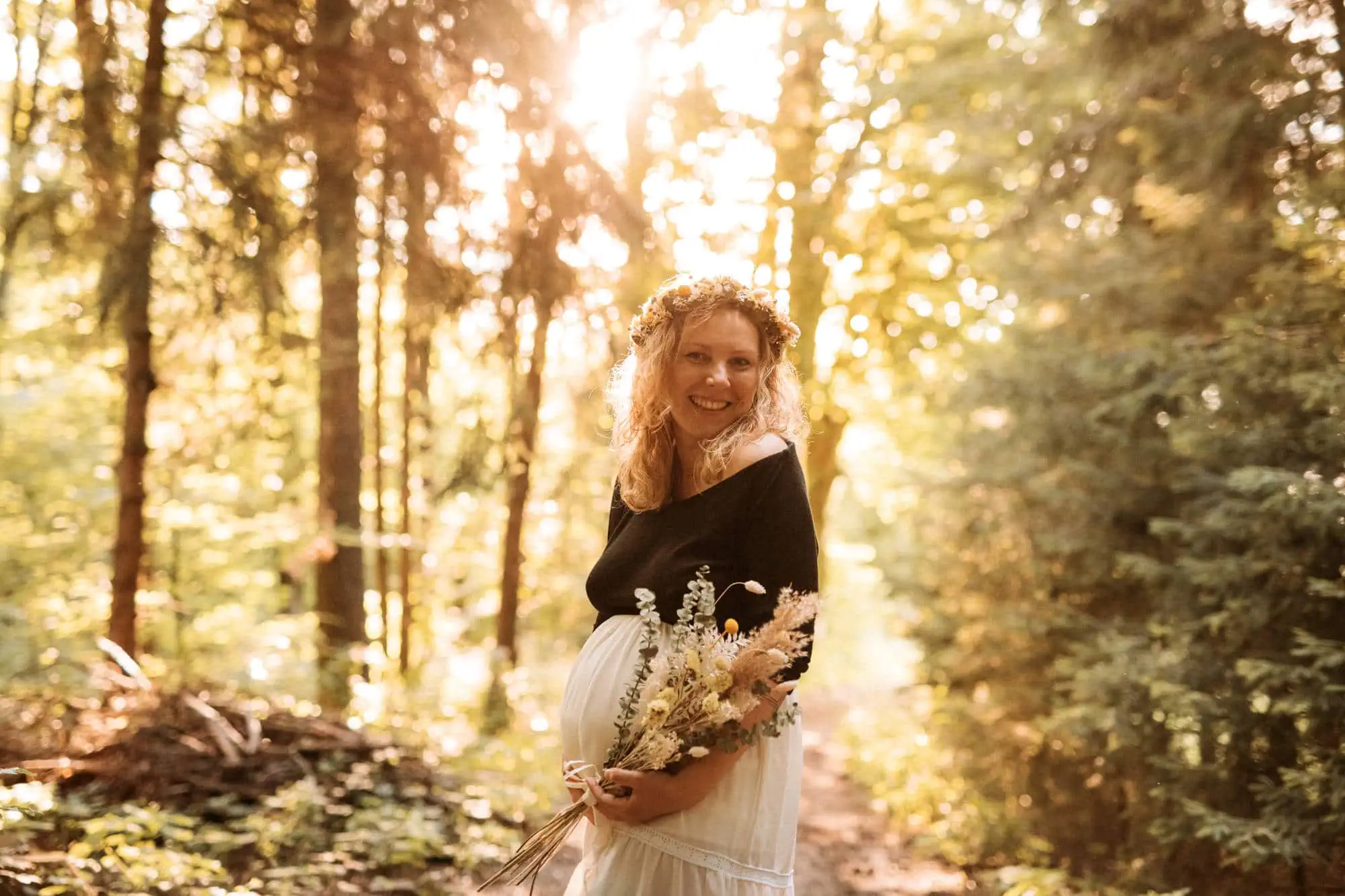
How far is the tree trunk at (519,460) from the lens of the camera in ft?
24.8

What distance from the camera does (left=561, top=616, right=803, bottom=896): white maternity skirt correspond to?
218 centimetres

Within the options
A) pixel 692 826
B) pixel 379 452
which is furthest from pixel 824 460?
pixel 692 826

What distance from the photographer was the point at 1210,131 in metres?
5.04

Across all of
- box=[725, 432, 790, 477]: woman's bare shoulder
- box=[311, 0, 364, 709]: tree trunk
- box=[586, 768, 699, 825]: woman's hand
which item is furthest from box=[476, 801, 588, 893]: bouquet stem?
box=[311, 0, 364, 709]: tree trunk

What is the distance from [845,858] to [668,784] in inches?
212

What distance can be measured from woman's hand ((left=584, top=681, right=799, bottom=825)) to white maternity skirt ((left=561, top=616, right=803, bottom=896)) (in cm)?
7

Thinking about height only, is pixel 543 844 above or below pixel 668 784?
below

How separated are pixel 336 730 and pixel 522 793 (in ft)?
4.22

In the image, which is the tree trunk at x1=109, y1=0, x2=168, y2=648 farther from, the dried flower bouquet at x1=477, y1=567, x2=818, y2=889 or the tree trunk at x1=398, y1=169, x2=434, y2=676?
the dried flower bouquet at x1=477, y1=567, x2=818, y2=889

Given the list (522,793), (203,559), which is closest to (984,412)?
(522,793)

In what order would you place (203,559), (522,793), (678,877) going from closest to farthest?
(678,877) → (522,793) → (203,559)

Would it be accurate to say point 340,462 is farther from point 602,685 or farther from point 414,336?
point 602,685

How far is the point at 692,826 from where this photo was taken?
218cm

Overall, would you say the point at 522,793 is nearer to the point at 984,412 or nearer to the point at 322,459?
the point at 322,459
